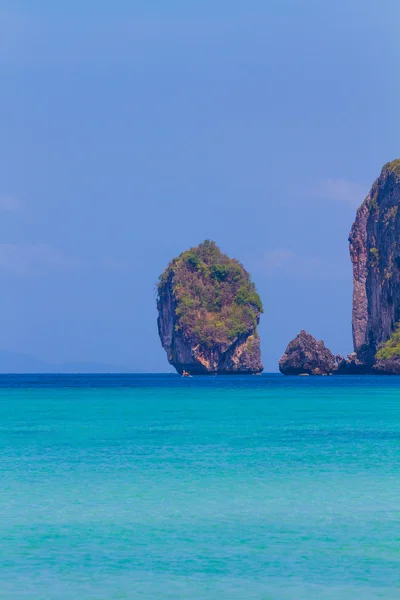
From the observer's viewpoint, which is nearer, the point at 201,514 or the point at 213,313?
the point at 201,514

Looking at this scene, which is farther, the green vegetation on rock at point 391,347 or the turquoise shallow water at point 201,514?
the green vegetation on rock at point 391,347

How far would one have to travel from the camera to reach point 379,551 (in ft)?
58.4

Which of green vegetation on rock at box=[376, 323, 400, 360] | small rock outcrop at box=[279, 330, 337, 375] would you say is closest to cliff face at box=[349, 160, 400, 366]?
green vegetation on rock at box=[376, 323, 400, 360]

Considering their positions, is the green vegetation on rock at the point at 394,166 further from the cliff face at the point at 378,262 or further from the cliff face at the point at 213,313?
the cliff face at the point at 213,313

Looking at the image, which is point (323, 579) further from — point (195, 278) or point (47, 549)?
point (195, 278)

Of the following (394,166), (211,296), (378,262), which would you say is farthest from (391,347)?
(211,296)

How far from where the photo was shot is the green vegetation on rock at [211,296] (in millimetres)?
164625

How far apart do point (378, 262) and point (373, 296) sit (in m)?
5.47

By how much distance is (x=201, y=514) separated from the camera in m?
21.5

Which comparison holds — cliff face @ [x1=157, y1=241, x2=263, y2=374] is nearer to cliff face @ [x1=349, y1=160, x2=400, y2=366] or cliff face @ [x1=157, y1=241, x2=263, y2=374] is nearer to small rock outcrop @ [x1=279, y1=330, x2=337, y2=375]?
small rock outcrop @ [x1=279, y1=330, x2=337, y2=375]

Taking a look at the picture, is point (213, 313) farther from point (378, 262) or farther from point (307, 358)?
point (378, 262)

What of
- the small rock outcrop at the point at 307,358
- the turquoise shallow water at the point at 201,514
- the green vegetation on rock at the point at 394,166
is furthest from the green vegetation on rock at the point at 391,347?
the turquoise shallow water at the point at 201,514

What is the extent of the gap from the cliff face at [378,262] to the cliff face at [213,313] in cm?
2128

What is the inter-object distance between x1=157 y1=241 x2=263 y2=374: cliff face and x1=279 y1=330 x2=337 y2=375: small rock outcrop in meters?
19.5
